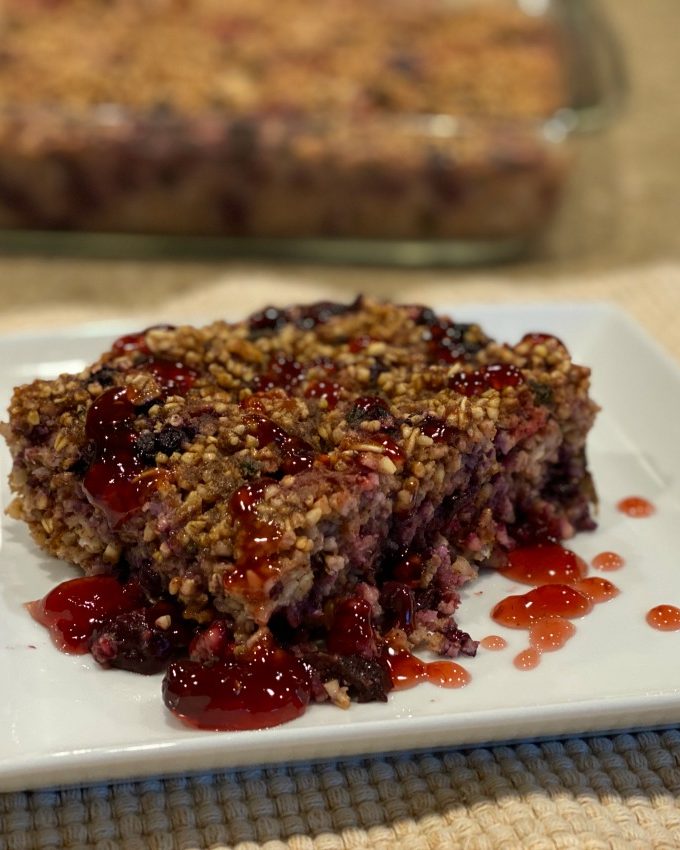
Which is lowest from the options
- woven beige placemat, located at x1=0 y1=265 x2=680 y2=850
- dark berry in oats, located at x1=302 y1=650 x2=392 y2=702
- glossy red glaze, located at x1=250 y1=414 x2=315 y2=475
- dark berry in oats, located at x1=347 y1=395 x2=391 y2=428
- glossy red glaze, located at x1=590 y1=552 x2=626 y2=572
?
woven beige placemat, located at x1=0 y1=265 x2=680 y2=850

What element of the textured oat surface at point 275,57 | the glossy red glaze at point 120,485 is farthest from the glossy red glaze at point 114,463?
the textured oat surface at point 275,57

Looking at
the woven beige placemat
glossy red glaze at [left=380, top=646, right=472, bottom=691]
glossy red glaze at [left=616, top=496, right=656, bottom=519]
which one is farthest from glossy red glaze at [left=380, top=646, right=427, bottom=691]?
glossy red glaze at [left=616, top=496, right=656, bottom=519]

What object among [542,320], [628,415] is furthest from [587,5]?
[628,415]

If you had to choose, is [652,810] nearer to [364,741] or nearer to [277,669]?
[364,741]

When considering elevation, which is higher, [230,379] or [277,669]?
[230,379]

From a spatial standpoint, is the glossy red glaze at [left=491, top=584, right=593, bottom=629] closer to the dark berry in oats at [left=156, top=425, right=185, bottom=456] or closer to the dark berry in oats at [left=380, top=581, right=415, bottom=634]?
the dark berry in oats at [left=380, top=581, right=415, bottom=634]

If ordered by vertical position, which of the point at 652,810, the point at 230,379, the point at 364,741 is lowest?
the point at 652,810
